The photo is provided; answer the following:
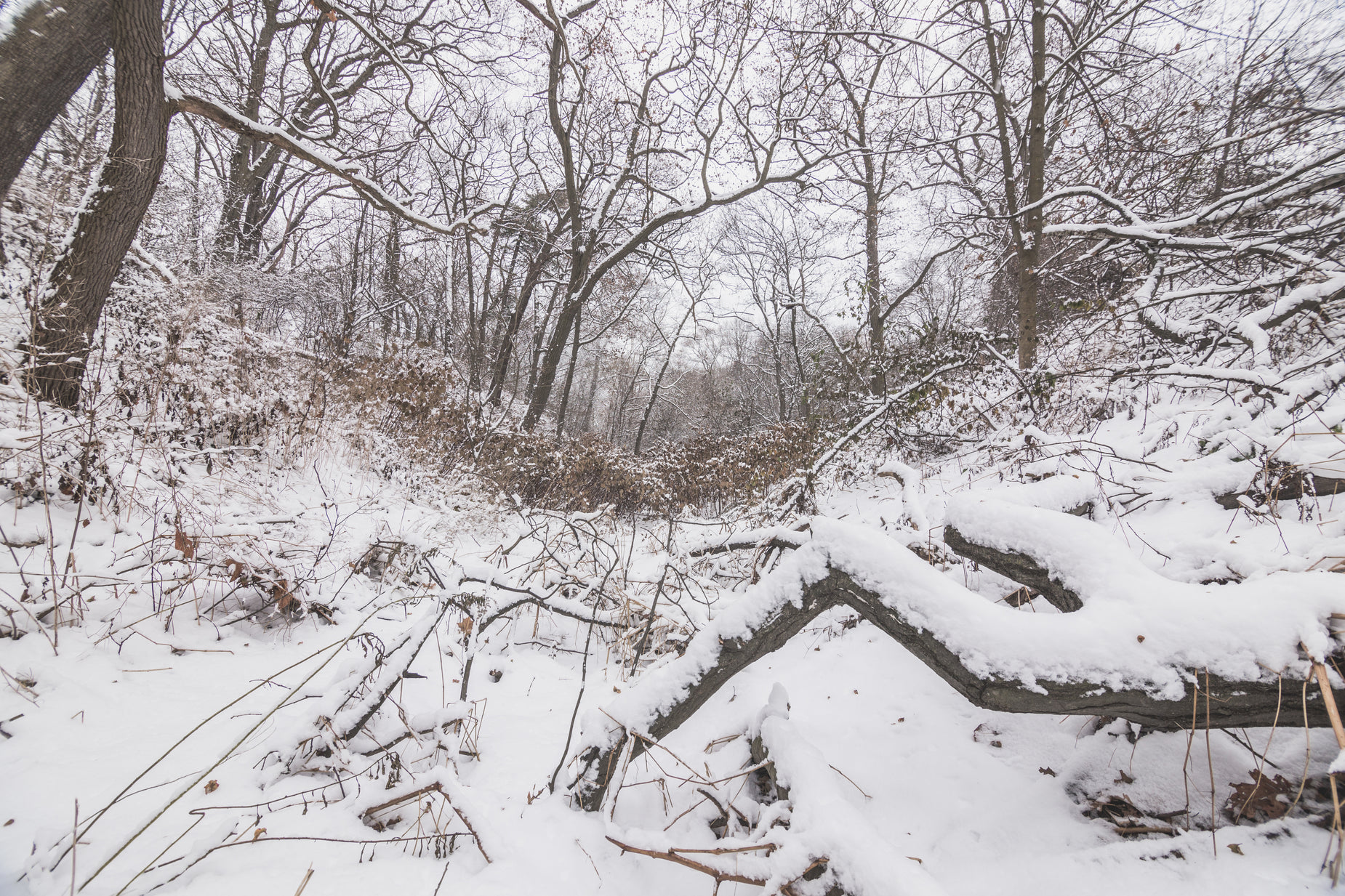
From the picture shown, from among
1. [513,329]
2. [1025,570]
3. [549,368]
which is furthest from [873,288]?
[1025,570]

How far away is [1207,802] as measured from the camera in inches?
39.1

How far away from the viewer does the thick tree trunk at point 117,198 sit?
3088 mm

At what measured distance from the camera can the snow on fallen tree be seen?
33.6 inches

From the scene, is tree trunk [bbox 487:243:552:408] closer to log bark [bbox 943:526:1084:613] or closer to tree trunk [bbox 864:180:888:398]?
tree trunk [bbox 864:180:888:398]

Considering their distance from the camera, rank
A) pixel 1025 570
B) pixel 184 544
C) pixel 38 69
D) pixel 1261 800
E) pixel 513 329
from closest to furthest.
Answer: pixel 1261 800 → pixel 1025 570 → pixel 184 544 → pixel 38 69 → pixel 513 329

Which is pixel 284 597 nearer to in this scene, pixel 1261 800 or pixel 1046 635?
pixel 1046 635

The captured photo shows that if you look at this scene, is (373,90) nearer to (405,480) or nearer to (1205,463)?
(405,480)

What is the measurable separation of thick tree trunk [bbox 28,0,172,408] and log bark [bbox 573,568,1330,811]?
165 inches

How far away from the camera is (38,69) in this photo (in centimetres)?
276

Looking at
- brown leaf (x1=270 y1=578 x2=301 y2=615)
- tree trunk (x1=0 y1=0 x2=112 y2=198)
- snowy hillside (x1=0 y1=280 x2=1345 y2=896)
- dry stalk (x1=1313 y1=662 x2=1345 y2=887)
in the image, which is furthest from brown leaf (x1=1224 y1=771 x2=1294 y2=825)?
tree trunk (x1=0 y1=0 x2=112 y2=198)

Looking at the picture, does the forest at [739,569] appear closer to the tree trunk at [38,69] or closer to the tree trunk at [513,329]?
the tree trunk at [38,69]

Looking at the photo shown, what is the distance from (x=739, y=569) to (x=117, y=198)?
5.23 meters

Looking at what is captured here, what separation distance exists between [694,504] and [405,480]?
4389 mm

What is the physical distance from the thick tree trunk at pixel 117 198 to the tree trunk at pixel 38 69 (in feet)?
0.92
